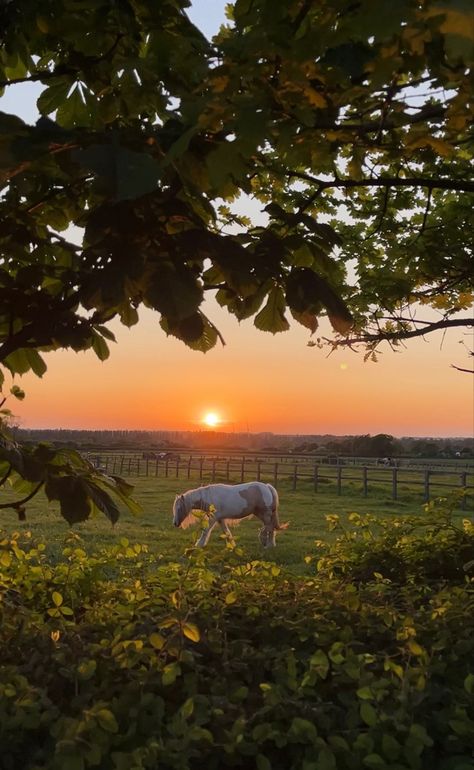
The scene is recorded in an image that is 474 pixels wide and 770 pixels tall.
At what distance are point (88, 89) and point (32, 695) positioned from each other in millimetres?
2406

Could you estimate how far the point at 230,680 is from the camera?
2.55 metres

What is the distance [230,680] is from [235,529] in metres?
16.1

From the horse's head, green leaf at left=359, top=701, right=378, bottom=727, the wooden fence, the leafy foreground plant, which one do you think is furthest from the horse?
green leaf at left=359, top=701, right=378, bottom=727

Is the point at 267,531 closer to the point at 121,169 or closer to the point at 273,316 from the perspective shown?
the point at 273,316

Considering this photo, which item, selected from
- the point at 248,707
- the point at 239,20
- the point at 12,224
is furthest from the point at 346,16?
the point at 248,707

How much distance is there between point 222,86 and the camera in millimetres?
1711

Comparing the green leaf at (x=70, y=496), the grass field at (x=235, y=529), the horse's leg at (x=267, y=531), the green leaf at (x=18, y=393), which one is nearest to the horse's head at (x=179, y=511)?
the grass field at (x=235, y=529)

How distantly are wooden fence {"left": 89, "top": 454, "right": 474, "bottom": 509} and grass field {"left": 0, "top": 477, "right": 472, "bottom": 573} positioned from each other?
2.64ft

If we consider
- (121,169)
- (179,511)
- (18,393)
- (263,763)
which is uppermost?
(121,169)

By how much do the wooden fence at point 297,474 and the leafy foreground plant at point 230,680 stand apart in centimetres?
1855

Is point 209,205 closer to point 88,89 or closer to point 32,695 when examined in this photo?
point 88,89

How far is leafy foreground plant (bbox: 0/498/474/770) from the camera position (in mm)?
1985

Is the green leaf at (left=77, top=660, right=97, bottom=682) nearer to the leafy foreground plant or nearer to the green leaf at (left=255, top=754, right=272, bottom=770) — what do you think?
the leafy foreground plant

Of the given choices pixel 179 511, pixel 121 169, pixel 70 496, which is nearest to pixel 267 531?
pixel 179 511
